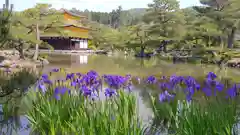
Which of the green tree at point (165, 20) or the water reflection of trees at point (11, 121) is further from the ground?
the green tree at point (165, 20)

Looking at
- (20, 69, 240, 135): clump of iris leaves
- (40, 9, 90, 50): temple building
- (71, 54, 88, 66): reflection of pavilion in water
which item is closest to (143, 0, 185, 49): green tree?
(71, 54, 88, 66): reflection of pavilion in water

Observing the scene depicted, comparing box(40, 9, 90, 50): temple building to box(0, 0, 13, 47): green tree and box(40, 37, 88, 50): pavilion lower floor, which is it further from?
box(0, 0, 13, 47): green tree

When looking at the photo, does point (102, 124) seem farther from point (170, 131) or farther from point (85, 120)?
point (170, 131)

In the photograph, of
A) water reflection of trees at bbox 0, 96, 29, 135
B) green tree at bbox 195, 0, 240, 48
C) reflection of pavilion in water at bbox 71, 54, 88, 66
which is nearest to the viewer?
water reflection of trees at bbox 0, 96, 29, 135

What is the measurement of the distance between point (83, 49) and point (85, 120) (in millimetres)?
33320

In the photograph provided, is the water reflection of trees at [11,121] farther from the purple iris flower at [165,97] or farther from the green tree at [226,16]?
the green tree at [226,16]

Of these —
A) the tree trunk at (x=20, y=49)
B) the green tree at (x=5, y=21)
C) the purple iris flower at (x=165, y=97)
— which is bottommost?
the purple iris flower at (x=165, y=97)

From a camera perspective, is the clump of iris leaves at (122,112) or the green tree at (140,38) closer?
the clump of iris leaves at (122,112)

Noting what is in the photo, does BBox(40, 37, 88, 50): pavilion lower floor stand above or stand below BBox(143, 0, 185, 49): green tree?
below

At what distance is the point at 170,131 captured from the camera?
3.71 m

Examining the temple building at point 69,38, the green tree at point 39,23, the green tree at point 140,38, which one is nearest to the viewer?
the green tree at point 39,23

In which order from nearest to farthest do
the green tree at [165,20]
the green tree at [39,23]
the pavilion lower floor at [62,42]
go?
the green tree at [39,23]
the green tree at [165,20]
the pavilion lower floor at [62,42]

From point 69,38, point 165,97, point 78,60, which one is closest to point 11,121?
point 165,97

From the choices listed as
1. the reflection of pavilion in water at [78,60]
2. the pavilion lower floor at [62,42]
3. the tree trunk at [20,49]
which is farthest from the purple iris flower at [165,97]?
the pavilion lower floor at [62,42]
